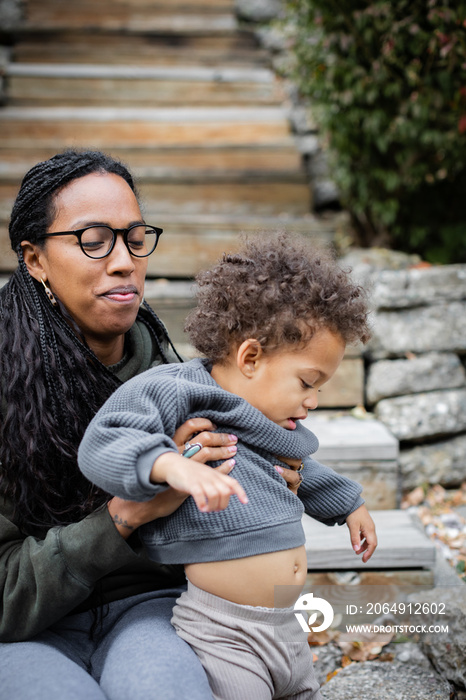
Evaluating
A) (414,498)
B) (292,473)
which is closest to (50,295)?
(292,473)

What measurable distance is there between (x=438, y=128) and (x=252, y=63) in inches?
155

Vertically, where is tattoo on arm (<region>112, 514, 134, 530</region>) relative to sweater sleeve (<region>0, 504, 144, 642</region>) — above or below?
above

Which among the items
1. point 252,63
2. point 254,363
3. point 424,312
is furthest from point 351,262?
point 252,63

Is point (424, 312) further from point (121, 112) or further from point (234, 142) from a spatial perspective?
point (121, 112)

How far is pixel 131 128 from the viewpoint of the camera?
556 centimetres

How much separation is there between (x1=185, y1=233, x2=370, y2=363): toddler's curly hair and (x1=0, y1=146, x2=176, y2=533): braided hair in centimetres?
33

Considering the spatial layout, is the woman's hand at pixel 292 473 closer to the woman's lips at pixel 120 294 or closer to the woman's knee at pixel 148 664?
the woman's knee at pixel 148 664

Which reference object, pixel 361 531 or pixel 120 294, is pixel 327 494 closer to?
pixel 361 531

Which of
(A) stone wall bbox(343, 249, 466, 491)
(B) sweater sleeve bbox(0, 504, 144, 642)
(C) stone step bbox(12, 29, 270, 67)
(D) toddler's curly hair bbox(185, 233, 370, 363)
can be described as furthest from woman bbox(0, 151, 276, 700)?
(C) stone step bbox(12, 29, 270, 67)

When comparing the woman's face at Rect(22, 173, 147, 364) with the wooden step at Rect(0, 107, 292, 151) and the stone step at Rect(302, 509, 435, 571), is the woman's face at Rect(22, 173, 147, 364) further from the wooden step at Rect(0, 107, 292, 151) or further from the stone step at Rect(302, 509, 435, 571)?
the wooden step at Rect(0, 107, 292, 151)

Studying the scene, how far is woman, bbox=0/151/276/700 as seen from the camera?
1392mm

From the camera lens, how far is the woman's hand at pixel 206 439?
1438mm

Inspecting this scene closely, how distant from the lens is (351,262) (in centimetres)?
401

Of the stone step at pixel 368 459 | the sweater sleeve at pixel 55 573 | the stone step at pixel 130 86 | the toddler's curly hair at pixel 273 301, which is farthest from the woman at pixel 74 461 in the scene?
the stone step at pixel 130 86
